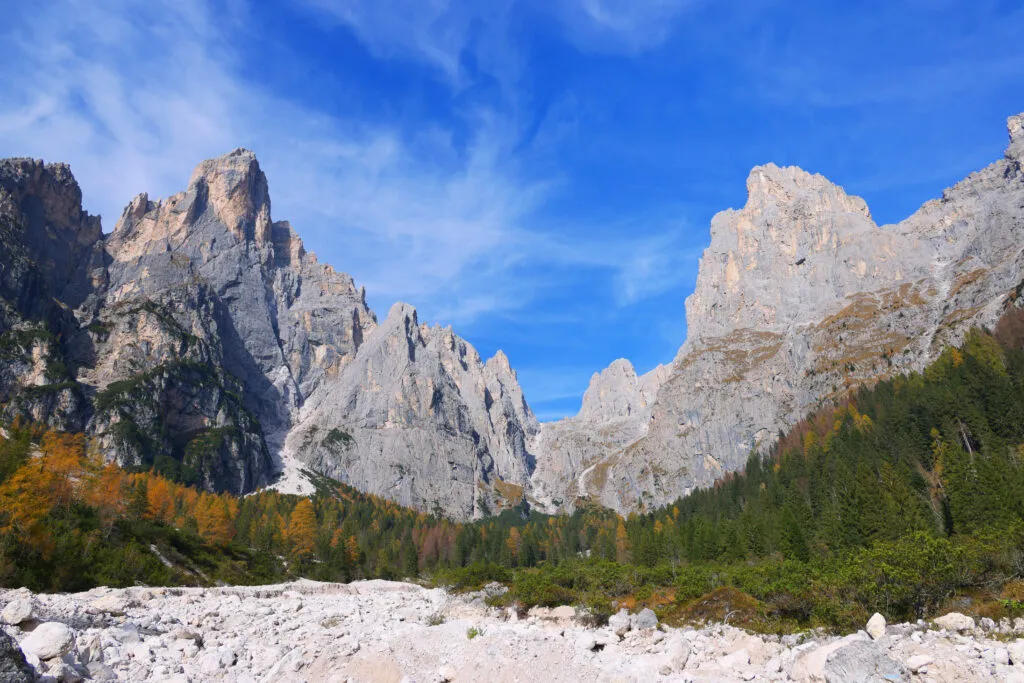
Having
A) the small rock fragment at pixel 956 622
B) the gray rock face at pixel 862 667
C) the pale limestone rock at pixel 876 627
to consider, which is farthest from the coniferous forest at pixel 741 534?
the gray rock face at pixel 862 667

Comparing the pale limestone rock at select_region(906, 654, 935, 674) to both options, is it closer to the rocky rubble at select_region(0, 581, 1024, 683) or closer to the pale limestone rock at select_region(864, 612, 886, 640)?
the rocky rubble at select_region(0, 581, 1024, 683)

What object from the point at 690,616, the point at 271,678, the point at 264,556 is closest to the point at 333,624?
the point at 271,678

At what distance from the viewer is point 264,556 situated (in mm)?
72562

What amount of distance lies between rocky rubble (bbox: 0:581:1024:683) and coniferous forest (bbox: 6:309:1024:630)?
155 inches

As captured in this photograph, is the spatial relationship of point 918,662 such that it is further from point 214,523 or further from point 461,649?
point 214,523

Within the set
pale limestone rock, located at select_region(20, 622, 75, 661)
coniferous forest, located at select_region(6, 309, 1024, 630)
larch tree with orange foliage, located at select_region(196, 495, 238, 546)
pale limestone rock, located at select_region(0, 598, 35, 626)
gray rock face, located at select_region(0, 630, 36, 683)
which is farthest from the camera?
larch tree with orange foliage, located at select_region(196, 495, 238, 546)

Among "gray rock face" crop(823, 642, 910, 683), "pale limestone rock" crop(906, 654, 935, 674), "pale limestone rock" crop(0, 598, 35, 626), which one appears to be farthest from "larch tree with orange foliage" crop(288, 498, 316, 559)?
"pale limestone rock" crop(906, 654, 935, 674)

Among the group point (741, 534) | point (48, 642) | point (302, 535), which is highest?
point (302, 535)

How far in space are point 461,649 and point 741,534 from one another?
68.3 metres

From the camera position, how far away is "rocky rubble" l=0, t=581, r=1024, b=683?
46.3 feet

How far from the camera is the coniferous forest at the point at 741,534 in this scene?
2509 cm

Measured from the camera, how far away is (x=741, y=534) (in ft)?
257

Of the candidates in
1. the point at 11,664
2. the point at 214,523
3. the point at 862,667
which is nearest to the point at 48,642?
the point at 11,664

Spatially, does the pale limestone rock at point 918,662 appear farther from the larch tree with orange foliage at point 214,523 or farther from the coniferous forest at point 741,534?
the larch tree with orange foliage at point 214,523
